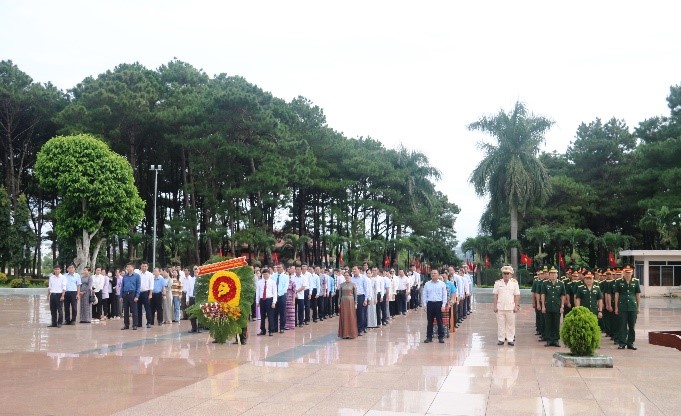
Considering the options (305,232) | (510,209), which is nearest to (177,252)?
(305,232)

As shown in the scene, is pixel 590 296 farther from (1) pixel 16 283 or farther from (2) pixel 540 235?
(1) pixel 16 283

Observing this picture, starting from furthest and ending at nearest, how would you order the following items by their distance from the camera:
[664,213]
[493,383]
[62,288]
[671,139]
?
1. [671,139]
2. [664,213]
3. [62,288]
4. [493,383]

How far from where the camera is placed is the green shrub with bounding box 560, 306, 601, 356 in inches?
416

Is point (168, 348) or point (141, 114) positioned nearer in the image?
point (168, 348)

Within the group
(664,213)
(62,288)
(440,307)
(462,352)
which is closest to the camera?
(462,352)

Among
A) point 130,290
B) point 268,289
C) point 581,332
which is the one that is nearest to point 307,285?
point 268,289

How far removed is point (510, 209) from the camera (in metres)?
45.3

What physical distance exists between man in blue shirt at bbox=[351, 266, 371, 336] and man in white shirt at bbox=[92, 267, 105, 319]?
776 cm

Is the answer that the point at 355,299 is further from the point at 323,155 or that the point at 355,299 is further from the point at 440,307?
the point at 323,155

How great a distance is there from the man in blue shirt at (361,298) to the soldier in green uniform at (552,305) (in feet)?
14.2

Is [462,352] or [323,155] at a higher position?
[323,155]

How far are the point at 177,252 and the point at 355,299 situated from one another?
34.6 m

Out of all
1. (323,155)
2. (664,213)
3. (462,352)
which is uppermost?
(323,155)

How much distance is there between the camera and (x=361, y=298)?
16.5m
